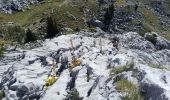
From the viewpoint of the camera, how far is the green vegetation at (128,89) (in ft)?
116

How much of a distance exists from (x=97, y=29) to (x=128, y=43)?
63.7ft

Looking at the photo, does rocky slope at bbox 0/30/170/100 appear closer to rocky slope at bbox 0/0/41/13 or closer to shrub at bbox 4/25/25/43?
shrub at bbox 4/25/25/43

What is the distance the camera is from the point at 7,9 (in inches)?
4481

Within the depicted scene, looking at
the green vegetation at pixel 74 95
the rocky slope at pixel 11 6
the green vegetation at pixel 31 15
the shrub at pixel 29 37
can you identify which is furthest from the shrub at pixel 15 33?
the green vegetation at pixel 74 95

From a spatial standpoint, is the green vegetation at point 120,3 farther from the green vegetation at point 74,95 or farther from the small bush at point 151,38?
the green vegetation at point 74,95

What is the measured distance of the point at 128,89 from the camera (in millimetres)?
36688

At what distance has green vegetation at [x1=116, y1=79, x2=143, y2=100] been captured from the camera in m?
35.2

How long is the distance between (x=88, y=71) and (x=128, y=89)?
12.4 metres

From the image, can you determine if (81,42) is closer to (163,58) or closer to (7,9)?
(163,58)

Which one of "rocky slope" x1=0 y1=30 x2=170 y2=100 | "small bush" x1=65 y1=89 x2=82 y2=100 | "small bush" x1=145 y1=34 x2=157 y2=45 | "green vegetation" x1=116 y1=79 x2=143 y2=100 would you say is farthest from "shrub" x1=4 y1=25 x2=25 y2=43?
"green vegetation" x1=116 y1=79 x2=143 y2=100

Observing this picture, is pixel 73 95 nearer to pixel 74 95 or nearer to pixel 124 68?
pixel 74 95

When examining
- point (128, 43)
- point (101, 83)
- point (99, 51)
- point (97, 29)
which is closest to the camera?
point (101, 83)

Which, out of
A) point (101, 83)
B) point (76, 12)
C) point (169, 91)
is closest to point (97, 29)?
point (76, 12)

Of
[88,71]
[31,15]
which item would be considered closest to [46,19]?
[31,15]
